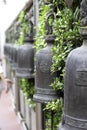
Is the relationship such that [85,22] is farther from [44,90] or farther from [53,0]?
[53,0]

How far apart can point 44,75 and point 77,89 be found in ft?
3.72

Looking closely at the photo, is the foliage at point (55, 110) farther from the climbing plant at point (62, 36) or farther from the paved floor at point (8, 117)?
the paved floor at point (8, 117)

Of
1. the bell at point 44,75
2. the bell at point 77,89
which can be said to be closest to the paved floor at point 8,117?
the bell at point 44,75

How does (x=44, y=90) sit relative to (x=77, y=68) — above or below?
below

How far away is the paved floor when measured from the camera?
30.5ft

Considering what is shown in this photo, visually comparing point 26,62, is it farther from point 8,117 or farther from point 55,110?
point 8,117

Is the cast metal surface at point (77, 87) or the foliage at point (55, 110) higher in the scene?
the cast metal surface at point (77, 87)

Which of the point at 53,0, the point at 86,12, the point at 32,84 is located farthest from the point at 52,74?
the point at 32,84

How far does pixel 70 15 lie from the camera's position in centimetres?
303

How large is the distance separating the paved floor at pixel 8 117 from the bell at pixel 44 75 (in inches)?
231

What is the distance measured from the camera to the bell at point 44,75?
3.03 metres

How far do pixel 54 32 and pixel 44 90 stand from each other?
50 cm

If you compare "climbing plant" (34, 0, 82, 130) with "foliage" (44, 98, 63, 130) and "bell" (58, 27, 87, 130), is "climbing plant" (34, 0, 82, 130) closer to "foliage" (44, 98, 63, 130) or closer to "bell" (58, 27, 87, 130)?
"foliage" (44, 98, 63, 130)

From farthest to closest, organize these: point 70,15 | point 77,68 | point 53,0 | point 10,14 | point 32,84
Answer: point 10,14
point 32,84
point 53,0
point 70,15
point 77,68
